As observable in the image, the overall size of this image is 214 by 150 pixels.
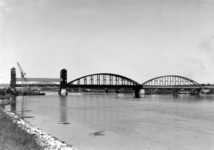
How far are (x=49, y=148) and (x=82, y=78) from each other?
162m

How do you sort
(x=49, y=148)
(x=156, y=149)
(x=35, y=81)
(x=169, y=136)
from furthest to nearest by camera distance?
(x=35, y=81) → (x=169, y=136) → (x=156, y=149) → (x=49, y=148)

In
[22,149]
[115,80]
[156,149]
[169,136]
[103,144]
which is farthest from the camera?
[115,80]

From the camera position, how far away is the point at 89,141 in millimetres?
18516

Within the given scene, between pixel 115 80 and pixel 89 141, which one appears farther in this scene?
pixel 115 80

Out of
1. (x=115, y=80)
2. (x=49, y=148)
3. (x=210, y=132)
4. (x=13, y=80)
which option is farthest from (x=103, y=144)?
(x=13, y=80)

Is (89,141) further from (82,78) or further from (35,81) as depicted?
(35,81)

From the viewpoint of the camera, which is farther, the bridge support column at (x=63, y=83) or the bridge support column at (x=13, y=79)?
the bridge support column at (x=13, y=79)

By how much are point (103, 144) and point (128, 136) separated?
Answer: 355 centimetres

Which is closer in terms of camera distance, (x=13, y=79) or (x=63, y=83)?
(x=63, y=83)

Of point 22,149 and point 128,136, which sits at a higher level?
point 22,149

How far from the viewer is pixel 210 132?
2253 cm

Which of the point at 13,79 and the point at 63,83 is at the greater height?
the point at 13,79

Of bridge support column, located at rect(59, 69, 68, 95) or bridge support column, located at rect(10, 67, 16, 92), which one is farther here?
bridge support column, located at rect(10, 67, 16, 92)

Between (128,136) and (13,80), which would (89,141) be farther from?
(13,80)
